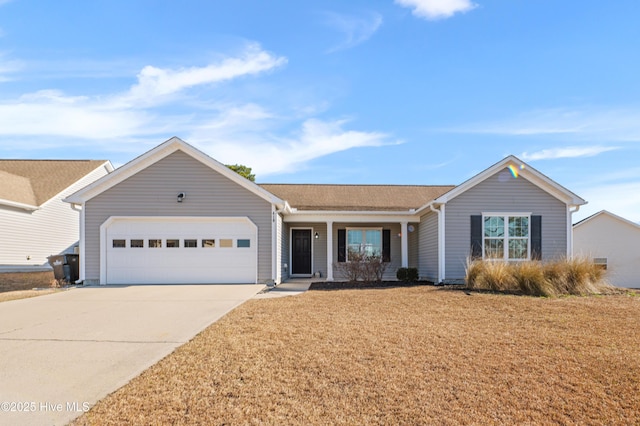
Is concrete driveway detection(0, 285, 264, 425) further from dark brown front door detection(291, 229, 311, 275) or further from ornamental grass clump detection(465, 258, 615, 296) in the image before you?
dark brown front door detection(291, 229, 311, 275)

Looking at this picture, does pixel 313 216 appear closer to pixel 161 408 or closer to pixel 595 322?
pixel 595 322

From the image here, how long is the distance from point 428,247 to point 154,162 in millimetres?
10131

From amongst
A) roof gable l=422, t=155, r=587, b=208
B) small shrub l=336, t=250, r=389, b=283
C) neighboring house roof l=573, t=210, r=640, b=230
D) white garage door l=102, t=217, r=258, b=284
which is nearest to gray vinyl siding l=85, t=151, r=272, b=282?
white garage door l=102, t=217, r=258, b=284

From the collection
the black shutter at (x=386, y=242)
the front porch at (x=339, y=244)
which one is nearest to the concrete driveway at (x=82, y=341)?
the front porch at (x=339, y=244)

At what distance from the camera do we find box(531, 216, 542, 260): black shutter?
1509 centimetres

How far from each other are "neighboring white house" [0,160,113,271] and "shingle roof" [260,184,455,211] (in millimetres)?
10292

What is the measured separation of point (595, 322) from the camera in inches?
313

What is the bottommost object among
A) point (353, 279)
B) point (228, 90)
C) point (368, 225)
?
point (353, 279)

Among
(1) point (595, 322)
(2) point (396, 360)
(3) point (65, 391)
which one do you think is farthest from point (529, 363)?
(3) point (65, 391)

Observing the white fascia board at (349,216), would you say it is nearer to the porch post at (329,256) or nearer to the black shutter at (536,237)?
the porch post at (329,256)

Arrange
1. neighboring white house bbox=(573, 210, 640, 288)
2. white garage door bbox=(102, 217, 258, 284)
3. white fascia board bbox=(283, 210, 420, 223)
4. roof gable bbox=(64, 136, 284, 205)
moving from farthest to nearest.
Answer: neighboring white house bbox=(573, 210, 640, 288)
white fascia board bbox=(283, 210, 420, 223)
white garage door bbox=(102, 217, 258, 284)
roof gable bbox=(64, 136, 284, 205)

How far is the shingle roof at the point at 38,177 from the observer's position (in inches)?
796

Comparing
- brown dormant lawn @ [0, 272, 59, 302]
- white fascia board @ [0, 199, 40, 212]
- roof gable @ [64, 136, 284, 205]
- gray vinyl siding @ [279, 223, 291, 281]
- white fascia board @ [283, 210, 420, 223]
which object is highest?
roof gable @ [64, 136, 284, 205]

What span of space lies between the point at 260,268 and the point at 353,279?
139 inches
